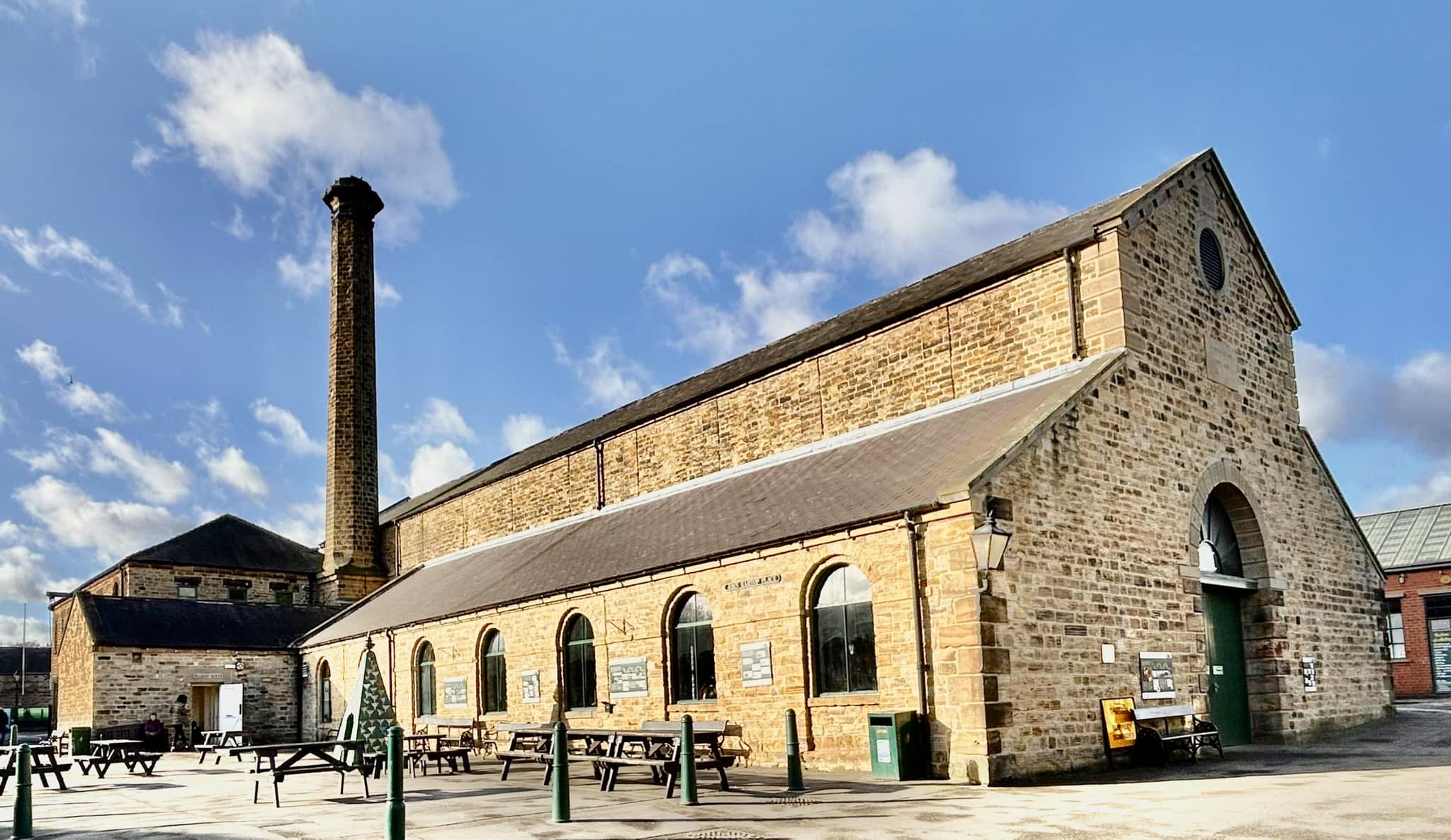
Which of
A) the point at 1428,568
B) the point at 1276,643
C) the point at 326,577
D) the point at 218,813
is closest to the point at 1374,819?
the point at 1276,643

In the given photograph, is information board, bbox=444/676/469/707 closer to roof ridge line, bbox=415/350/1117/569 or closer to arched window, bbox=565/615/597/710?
arched window, bbox=565/615/597/710

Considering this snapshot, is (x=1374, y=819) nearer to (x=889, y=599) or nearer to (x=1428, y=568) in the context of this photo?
(x=889, y=599)

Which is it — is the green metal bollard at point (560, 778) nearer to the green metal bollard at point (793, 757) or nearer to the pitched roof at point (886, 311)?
the green metal bollard at point (793, 757)

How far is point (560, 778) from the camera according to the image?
11367 mm

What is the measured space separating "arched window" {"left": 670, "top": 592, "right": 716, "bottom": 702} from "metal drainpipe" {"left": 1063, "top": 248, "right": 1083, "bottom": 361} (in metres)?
7.13

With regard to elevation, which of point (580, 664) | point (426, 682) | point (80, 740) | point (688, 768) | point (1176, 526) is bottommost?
point (80, 740)

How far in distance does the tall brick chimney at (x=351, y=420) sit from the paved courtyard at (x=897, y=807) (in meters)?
20.9

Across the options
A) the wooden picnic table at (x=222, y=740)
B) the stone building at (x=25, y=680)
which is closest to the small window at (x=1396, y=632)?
the wooden picnic table at (x=222, y=740)

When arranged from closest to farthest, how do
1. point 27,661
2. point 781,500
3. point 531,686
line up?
point 781,500 → point 531,686 → point 27,661

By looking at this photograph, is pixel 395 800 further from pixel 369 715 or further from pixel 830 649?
pixel 369 715

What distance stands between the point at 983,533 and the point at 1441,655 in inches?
1083

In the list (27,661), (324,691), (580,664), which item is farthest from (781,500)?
(27,661)

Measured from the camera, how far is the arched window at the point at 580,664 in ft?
71.4

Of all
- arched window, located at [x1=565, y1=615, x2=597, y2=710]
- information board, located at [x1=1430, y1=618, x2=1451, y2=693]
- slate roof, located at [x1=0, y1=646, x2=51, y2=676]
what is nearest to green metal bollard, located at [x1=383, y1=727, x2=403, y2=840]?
arched window, located at [x1=565, y1=615, x2=597, y2=710]
